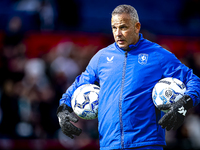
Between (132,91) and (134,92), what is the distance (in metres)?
0.03

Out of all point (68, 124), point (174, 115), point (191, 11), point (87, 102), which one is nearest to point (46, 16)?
point (191, 11)

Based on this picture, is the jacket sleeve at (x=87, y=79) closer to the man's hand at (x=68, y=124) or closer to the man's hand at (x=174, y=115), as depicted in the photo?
the man's hand at (x=68, y=124)

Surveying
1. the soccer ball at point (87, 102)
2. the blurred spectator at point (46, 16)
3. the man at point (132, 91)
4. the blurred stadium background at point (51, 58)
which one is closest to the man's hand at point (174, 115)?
the man at point (132, 91)

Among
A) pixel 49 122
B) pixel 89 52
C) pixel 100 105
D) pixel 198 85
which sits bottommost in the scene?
pixel 49 122

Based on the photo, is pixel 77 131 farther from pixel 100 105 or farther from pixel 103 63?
pixel 103 63

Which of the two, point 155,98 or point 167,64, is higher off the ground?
point 167,64

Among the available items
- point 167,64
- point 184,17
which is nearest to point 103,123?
point 167,64

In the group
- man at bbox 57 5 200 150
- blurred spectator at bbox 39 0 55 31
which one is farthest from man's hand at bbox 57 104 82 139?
blurred spectator at bbox 39 0 55 31

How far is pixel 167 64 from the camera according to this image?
15.2ft

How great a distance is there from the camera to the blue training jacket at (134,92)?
4477mm

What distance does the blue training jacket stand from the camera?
4.48m

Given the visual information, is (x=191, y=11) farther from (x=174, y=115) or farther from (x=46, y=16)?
(x=174, y=115)

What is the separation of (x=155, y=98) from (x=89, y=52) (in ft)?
20.7

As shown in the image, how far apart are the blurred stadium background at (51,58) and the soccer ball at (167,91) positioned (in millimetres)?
4480
